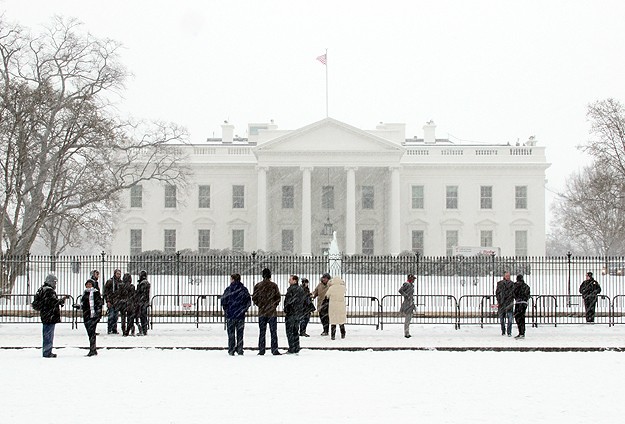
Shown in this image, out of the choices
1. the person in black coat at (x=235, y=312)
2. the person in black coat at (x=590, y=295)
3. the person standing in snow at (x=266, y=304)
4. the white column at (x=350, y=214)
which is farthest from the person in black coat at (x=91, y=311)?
the white column at (x=350, y=214)

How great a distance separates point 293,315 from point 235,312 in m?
1.22

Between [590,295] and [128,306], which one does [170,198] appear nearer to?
[128,306]

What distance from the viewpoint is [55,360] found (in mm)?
15117

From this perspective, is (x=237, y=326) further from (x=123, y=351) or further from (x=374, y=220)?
(x=374, y=220)

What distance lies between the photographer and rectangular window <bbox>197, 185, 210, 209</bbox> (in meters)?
59.2

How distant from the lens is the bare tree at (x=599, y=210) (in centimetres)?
4138

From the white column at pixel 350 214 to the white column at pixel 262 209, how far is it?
213 inches

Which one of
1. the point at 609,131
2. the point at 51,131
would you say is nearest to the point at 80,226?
the point at 51,131

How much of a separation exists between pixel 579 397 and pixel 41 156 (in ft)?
89.0

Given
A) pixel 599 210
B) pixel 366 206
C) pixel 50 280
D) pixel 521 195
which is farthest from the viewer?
pixel 366 206

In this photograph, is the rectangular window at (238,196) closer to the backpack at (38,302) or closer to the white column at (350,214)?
the white column at (350,214)

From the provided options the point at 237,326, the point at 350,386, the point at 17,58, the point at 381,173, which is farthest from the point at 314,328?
the point at 381,173

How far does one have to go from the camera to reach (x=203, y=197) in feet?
195

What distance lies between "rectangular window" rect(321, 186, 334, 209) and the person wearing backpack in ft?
141
